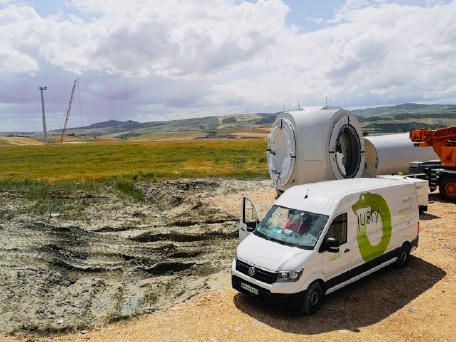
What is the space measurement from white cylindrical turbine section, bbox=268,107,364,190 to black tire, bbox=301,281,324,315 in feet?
30.3

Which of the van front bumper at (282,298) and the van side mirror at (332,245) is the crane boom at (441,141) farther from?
the van front bumper at (282,298)

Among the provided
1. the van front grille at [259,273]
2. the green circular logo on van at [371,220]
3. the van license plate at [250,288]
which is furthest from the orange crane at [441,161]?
the van license plate at [250,288]

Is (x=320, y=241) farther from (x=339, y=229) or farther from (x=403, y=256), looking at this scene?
(x=403, y=256)

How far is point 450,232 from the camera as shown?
16.1 m

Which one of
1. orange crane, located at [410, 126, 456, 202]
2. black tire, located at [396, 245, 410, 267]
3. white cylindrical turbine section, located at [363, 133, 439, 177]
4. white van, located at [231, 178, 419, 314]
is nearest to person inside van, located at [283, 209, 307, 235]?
white van, located at [231, 178, 419, 314]

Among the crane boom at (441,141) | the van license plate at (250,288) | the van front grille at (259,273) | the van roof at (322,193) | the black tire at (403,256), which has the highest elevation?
the crane boom at (441,141)

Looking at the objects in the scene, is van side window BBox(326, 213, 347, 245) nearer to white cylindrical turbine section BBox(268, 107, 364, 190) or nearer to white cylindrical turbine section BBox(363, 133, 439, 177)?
white cylindrical turbine section BBox(268, 107, 364, 190)

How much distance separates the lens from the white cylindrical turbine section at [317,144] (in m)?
18.0

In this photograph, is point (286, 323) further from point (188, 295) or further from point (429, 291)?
point (429, 291)

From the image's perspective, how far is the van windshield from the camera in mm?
9672

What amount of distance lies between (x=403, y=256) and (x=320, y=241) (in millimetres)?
4381

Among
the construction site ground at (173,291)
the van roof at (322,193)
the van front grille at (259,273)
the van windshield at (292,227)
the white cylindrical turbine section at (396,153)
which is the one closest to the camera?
the construction site ground at (173,291)

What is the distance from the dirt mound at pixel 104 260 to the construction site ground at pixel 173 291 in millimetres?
40

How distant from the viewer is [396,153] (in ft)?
80.2
